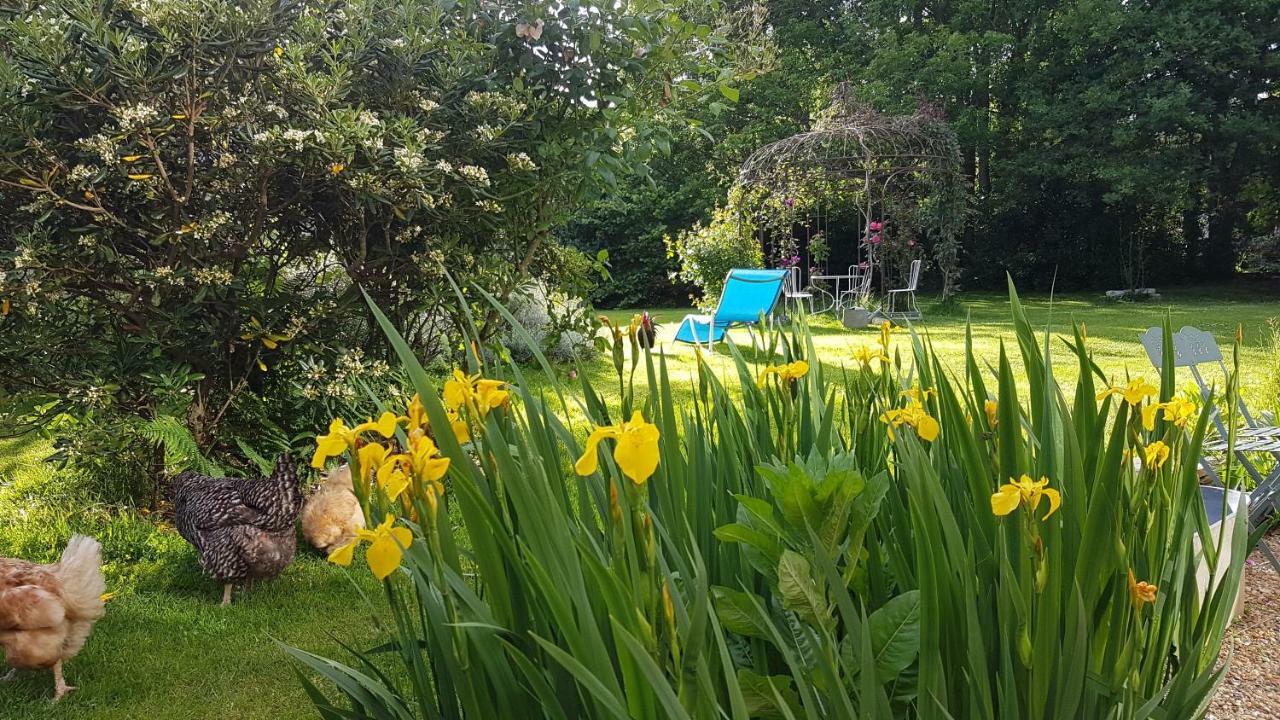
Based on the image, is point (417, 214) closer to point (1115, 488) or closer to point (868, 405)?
point (868, 405)

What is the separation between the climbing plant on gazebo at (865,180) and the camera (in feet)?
40.0

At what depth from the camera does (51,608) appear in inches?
81.3

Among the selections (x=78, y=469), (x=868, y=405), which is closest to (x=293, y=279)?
(x=78, y=469)

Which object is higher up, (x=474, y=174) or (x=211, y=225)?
(x=474, y=174)

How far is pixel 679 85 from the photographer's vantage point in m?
3.48

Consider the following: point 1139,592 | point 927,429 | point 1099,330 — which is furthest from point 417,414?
point 1099,330

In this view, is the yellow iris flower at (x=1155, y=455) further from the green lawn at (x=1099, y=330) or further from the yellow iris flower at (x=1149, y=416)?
the green lawn at (x=1099, y=330)

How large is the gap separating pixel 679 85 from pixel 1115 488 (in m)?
3.00

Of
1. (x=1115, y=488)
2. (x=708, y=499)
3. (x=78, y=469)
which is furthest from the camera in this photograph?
(x=78, y=469)

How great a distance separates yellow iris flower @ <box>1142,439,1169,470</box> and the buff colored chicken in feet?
8.79

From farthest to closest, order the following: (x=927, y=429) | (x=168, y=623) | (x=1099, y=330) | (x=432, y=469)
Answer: (x=1099, y=330) → (x=168, y=623) → (x=927, y=429) → (x=432, y=469)

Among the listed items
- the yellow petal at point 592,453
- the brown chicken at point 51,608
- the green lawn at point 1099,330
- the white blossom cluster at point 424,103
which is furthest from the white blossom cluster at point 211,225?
the yellow petal at point 592,453

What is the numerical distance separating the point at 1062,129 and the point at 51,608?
17206 mm

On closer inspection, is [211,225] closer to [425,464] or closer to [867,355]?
[867,355]
